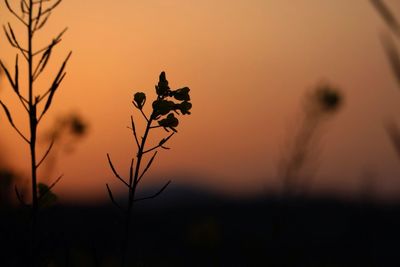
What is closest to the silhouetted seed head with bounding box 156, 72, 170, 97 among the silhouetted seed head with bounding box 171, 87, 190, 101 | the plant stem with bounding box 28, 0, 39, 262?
the silhouetted seed head with bounding box 171, 87, 190, 101

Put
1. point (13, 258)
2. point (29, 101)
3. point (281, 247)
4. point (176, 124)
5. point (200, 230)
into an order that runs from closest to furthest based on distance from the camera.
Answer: point (29, 101) → point (176, 124) → point (13, 258) → point (281, 247) → point (200, 230)

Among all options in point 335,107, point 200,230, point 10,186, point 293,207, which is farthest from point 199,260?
point 335,107

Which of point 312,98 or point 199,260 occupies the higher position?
point 312,98

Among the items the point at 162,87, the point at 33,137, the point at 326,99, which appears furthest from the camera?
the point at 326,99

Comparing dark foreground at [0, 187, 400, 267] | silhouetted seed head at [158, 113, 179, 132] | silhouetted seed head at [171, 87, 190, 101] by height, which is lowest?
dark foreground at [0, 187, 400, 267]

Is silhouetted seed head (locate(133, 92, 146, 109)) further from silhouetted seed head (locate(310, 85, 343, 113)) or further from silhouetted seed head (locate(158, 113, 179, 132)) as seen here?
silhouetted seed head (locate(310, 85, 343, 113))

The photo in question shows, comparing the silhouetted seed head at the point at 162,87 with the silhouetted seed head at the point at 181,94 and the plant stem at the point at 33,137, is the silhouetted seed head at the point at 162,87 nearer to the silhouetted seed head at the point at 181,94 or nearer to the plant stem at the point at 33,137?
the silhouetted seed head at the point at 181,94

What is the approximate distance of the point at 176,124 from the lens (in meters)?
2.56

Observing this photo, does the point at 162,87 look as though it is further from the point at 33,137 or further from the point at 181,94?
the point at 33,137

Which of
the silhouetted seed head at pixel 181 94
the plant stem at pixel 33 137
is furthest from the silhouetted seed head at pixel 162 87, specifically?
the plant stem at pixel 33 137

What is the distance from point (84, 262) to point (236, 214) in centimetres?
3098

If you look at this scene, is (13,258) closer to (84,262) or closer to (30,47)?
(84,262)

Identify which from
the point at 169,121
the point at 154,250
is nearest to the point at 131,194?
the point at 169,121

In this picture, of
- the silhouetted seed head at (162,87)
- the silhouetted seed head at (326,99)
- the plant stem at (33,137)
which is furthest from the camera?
the silhouetted seed head at (326,99)
